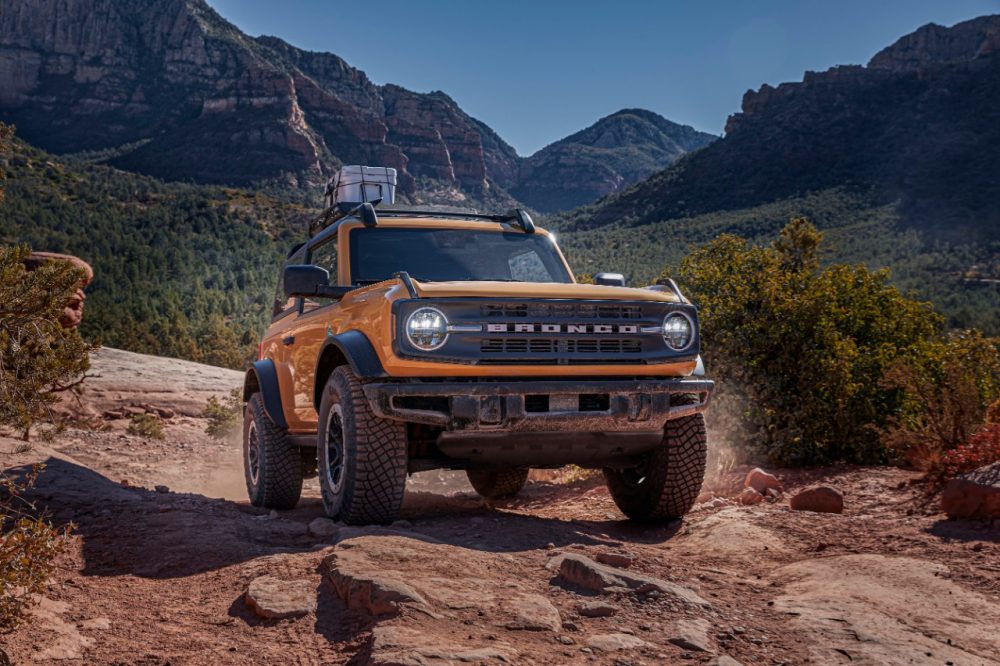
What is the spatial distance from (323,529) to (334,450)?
24.5 inches

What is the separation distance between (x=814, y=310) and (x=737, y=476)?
2.15 m

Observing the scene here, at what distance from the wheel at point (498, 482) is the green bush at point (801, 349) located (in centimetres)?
236

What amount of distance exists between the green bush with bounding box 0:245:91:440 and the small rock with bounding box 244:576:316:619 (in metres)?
1.80

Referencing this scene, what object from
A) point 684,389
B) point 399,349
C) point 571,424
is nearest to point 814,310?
point 684,389

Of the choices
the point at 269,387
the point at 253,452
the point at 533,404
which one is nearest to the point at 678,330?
the point at 533,404

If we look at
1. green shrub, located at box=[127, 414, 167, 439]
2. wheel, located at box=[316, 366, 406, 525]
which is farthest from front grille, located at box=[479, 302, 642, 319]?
green shrub, located at box=[127, 414, 167, 439]

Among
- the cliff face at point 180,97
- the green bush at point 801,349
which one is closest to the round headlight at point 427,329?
the green bush at point 801,349

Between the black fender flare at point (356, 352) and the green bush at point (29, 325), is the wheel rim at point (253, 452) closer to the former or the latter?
the black fender flare at point (356, 352)

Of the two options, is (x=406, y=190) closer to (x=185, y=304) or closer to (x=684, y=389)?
(x=185, y=304)

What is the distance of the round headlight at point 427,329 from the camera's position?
5031 millimetres

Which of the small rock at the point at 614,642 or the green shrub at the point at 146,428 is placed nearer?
the small rock at the point at 614,642

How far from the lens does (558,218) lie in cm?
10369

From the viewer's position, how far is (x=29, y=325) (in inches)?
198

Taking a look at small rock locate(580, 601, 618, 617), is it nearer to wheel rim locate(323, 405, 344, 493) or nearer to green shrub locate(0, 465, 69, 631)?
green shrub locate(0, 465, 69, 631)
